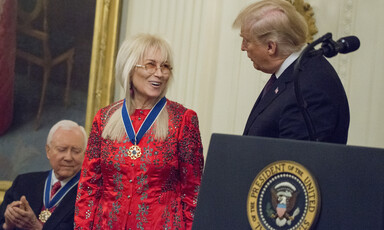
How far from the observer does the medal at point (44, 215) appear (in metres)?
4.66

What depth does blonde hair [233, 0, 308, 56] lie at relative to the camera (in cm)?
298

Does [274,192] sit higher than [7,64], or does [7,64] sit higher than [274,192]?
[7,64]

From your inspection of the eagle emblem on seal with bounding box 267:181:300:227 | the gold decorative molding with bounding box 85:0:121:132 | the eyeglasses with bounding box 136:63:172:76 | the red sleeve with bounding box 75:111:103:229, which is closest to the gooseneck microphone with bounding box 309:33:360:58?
the eagle emblem on seal with bounding box 267:181:300:227

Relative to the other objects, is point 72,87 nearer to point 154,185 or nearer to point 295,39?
point 154,185

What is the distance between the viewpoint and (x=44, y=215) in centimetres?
469

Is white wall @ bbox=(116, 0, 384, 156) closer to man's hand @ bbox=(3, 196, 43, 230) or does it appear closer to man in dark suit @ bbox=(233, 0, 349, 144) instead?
man's hand @ bbox=(3, 196, 43, 230)

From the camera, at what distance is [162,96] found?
153 inches

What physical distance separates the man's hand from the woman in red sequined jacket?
0.94 meters

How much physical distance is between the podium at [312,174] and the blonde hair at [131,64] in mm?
1681

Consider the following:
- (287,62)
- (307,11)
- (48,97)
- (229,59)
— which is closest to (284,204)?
(287,62)

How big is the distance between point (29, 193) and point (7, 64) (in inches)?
68.5

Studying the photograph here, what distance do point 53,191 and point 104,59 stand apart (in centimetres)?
167

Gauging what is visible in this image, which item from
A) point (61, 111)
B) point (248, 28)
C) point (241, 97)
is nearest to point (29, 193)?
point (61, 111)

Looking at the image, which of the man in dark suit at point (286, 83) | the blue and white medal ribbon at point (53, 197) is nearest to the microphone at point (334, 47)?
the man in dark suit at point (286, 83)
